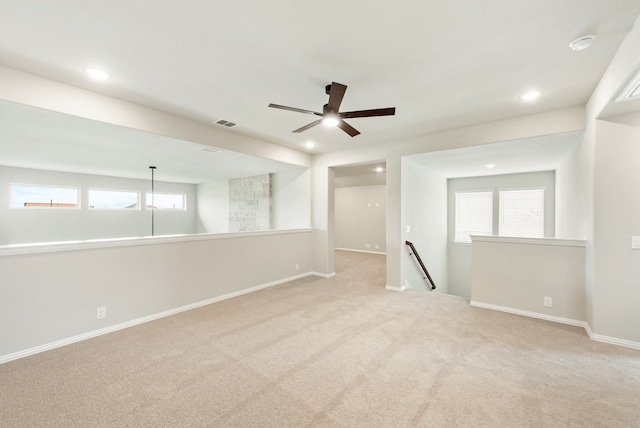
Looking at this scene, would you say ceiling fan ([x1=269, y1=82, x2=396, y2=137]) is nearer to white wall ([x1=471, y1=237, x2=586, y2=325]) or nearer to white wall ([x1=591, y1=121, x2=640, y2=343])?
white wall ([x1=591, y1=121, x2=640, y2=343])

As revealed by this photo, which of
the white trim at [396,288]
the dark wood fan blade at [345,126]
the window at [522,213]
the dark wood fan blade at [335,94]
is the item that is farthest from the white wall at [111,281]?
the window at [522,213]

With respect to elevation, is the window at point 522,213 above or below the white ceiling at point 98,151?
below

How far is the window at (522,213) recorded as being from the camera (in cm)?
601

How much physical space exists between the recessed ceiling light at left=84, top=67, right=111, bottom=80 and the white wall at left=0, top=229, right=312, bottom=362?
5.89ft

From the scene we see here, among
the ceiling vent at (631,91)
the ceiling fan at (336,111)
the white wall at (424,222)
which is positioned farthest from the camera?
the white wall at (424,222)

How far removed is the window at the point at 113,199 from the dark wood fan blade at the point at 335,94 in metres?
7.71

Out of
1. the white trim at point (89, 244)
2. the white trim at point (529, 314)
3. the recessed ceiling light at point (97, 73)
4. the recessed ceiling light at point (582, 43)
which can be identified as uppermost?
the recessed ceiling light at point (97, 73)

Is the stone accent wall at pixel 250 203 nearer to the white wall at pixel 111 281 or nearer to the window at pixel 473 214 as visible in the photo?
the white wall at pixel 111 281

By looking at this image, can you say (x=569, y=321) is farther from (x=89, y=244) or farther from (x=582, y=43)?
(x=89, y=244)

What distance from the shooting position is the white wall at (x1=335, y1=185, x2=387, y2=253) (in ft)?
30.1

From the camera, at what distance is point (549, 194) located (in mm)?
5879

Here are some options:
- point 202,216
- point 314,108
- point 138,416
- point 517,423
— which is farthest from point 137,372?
point 202,216

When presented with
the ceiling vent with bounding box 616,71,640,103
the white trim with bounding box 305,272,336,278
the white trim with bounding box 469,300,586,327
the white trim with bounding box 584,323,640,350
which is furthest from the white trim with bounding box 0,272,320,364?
the ceiling vent with bounding box 616,71,640,103

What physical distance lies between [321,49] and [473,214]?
640cm
